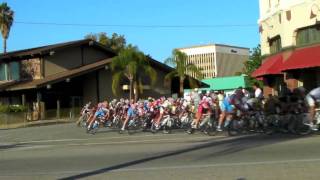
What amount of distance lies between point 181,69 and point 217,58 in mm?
84620

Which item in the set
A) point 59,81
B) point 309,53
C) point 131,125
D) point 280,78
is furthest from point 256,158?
point 59,81

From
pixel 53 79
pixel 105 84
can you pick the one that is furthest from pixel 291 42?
pixel 105 84

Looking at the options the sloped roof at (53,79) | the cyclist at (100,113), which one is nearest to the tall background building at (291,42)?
the cyclist at (100,113)

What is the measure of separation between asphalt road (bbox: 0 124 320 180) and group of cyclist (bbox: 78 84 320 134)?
1211mm

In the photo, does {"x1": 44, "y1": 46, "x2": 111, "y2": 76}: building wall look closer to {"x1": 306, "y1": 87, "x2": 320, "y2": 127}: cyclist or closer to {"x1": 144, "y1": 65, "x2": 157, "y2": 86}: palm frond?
{"x1": 144, "y1": 65, "x2": 157, "y2": 86}: palm frond

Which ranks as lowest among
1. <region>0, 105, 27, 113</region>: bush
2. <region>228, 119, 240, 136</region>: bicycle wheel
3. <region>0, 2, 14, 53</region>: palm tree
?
<region>228, 119, 240, 136</region>: bicycle wheel

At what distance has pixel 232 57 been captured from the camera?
465ft

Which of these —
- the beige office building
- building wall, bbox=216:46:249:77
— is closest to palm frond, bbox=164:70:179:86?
the beige office building

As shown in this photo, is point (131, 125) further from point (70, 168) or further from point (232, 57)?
point (232, 57)

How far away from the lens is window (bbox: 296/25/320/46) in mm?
29609

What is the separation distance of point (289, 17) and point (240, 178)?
22024 millimetres

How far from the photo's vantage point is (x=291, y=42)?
31.5m

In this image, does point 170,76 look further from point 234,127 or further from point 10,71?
point 234,127

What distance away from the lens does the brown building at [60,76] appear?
46.5m
